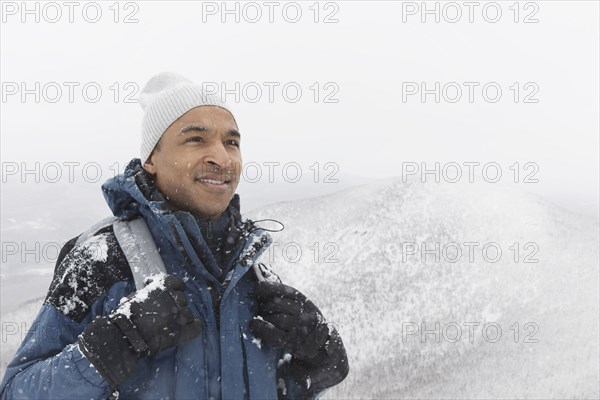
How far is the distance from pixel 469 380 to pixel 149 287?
13.3m

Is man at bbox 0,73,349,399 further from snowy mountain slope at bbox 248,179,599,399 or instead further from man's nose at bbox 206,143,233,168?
snowy mountain slope at bbox 248,179,599,399

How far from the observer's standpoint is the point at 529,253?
19062 millimetres

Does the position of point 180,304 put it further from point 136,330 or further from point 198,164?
point 198,164

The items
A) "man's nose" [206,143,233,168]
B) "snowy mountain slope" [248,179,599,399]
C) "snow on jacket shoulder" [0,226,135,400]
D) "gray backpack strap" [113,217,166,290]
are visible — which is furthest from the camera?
"snowy mountain slope" [248,179,599,399]

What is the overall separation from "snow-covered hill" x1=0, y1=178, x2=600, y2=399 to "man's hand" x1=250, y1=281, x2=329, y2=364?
7.40 m

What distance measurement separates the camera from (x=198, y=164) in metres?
2.37

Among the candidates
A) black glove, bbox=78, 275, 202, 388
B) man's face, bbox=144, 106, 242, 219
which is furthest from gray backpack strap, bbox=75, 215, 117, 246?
black glove, bbox=78, 275, 202, 388

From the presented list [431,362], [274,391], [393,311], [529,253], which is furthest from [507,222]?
[274,391]

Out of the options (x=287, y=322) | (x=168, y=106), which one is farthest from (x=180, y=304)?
(x=168, y=106)

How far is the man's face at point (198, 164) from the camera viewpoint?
237 cm

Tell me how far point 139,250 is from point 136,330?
362 millimetres

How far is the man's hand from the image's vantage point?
7.72 feet

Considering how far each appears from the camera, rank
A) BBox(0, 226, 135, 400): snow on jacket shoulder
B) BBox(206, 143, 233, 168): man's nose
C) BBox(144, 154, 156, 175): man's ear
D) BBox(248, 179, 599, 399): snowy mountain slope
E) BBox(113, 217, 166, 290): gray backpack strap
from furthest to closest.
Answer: BBox(248, 179, 599, 399): snowy mountain slope, BBox(144, 154, 156, 175): man's ear, BBox(206, 143, 233, 168): man's nose, BBox(113, 217, 166, 290): gray backpack strap, BBox(0, 226, 135, 400): snow on jacket shoulder

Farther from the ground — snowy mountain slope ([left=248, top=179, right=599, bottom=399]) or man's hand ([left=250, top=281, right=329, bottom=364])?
man's hand ([left=250, top=281, right=329, bottom=364])
